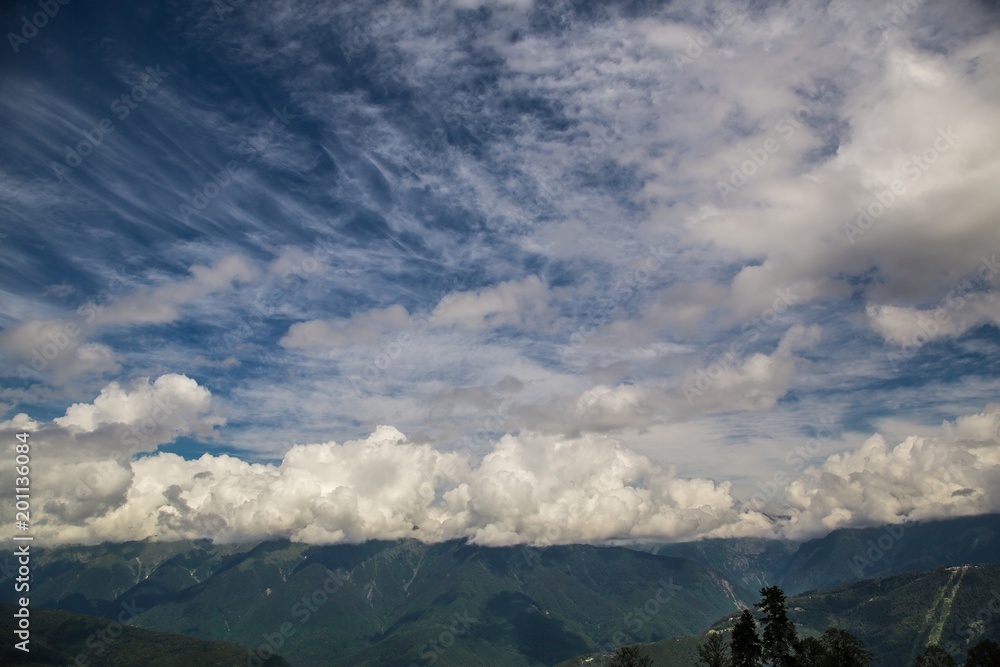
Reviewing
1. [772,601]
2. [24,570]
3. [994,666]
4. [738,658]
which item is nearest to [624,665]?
[738,658]

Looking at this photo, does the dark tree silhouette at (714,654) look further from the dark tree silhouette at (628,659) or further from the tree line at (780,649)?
the dark tree silhouette at (628,659)

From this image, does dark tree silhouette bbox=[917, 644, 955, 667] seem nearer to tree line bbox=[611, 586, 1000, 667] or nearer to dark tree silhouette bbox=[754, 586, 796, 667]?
tree line bbox=[611, 586, 1000, 667]

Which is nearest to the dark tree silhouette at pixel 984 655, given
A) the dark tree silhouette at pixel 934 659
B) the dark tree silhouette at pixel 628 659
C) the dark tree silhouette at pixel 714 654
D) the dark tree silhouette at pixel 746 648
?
the dark tree silhouette at pixel 934 659

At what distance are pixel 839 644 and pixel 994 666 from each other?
23.3m

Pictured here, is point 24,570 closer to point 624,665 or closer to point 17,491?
point 17,491

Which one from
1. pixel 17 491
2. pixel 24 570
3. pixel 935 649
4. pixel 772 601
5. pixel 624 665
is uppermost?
pixel 17 491

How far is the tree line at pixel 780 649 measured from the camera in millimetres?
86875

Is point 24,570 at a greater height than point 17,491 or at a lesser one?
lesser

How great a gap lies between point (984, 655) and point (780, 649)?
55693 millimetres

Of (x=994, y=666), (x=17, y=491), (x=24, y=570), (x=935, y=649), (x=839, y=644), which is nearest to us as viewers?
(x=17, y=491)

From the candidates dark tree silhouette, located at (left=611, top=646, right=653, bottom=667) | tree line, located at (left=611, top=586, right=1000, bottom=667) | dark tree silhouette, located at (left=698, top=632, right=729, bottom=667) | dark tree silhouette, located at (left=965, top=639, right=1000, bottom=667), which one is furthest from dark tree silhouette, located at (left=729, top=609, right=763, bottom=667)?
dark tree silhouette, located at (left=965, top=639, right=1000, bottom=667)

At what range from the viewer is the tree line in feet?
285

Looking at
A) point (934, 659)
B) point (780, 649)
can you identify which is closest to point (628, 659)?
point (780, 649)

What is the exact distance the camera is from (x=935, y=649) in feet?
416
